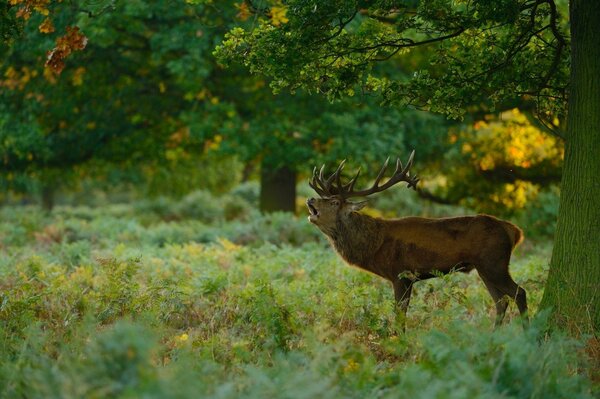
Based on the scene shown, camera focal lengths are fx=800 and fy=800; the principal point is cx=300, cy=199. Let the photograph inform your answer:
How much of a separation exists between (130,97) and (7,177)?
11.6 ft

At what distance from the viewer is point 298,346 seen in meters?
7.25

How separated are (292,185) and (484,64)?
11.6m

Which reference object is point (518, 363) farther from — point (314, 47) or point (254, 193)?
point (254, 193)

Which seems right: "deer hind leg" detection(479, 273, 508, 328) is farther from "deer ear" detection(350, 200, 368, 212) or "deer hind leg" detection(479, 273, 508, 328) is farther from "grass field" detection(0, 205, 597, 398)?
"deer ear" detection(350, 200, 368, 212)

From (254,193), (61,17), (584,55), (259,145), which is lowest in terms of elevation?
(254,193)

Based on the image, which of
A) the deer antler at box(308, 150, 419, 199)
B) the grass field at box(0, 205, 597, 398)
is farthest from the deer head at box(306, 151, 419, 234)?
the grass field at box(0, 205, 597, 398)

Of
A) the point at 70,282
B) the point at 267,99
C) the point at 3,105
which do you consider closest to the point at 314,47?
the point at 70,282

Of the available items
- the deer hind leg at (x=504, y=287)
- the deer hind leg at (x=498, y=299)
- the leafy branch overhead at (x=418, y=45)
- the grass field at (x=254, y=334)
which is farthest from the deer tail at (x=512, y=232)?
the leafy branch overhead at (x=418, y=45)

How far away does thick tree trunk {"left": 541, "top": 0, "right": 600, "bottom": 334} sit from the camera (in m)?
7.59

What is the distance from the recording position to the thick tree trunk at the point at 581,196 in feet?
24.9

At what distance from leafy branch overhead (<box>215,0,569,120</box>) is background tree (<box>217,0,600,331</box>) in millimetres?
11

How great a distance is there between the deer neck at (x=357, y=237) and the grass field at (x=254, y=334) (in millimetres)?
387

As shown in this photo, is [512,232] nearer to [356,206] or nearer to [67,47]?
[356,206]

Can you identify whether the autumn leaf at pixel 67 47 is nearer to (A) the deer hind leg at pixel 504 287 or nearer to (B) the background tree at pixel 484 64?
(B) the background tree at pixel 484 64
